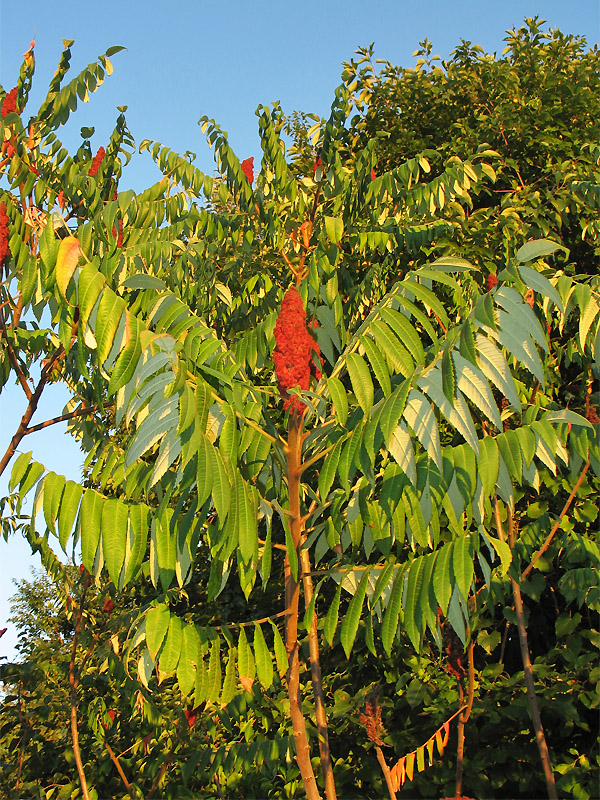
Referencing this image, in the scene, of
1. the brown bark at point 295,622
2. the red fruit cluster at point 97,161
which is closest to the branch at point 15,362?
the red fruit cluster at point 97,161

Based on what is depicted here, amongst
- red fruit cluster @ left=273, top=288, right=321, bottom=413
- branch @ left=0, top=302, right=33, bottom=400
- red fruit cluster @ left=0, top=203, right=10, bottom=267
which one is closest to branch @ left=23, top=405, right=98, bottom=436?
branch @ left=0, top=302, right=33, bottom=400

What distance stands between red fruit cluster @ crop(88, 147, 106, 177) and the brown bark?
271cm

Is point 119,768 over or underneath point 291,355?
underneath

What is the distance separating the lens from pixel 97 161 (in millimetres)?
4590

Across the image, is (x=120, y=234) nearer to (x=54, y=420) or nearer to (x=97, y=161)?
(x=97, y=161)

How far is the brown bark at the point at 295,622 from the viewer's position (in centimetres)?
239

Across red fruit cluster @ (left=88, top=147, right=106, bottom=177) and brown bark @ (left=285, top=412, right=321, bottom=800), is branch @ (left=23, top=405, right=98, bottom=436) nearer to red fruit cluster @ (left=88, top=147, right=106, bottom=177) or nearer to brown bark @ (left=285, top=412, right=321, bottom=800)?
red fruit cluster @ (left=88, top=147, right=106, bottom=177)

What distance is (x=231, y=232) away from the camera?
4672 mm

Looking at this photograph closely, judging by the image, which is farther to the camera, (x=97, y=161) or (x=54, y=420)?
(x=97, y=161)

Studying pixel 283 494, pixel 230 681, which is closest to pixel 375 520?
pixel 283 494

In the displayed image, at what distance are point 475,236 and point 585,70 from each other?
11.7 feet

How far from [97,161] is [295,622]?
130 inches

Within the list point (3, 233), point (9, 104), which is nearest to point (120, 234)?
point (3, 233)

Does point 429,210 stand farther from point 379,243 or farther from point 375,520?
point 375,520
